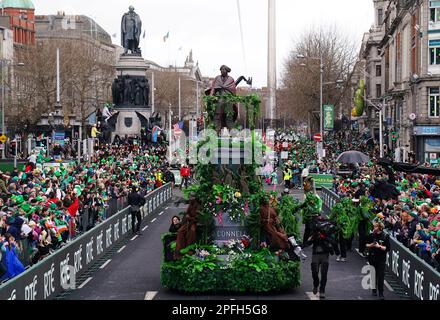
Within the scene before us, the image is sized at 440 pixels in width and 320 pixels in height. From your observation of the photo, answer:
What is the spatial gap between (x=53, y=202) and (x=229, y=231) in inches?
348

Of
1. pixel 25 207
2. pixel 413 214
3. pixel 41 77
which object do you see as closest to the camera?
pixel 413 214

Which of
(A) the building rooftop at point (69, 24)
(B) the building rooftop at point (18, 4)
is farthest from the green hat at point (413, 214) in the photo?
(A) the building rooftop at point (69, 24)

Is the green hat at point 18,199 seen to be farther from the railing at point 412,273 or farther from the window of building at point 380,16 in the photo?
the window of building at point 380,16

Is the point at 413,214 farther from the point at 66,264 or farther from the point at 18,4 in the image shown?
the point at 18,4

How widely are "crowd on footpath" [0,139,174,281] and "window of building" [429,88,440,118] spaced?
1843 cm

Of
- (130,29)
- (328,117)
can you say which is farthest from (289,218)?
(130,29)

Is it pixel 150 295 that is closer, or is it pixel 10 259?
pixel 10 259

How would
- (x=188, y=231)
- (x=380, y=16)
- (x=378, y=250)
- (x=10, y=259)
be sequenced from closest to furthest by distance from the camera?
(x=10, y=259) → (x=378, y=250) → (x=188, y=231) → (x=380, y=16)

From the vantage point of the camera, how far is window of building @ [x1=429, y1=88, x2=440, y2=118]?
2291 inches

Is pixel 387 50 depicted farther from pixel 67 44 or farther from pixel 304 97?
pixel 67 44

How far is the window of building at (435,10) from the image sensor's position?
5675 centimetres

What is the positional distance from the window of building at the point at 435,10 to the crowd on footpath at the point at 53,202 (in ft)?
63.8

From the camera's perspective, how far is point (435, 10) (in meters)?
56.9
